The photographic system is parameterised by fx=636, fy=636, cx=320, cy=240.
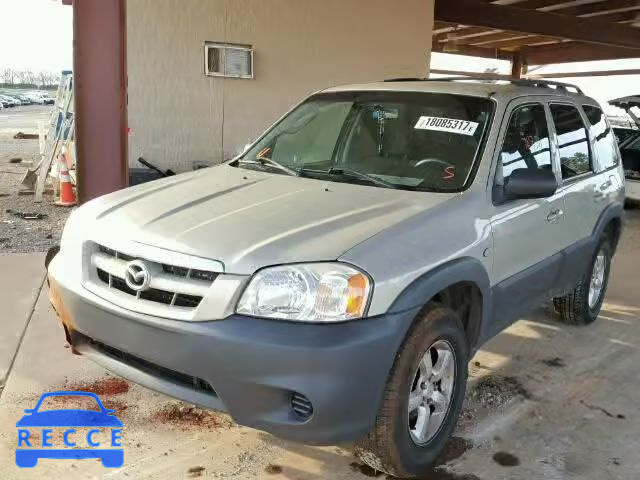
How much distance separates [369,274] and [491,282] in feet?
3.59

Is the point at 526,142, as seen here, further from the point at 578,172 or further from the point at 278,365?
the point at 278,365

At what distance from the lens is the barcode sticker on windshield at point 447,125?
142 inches

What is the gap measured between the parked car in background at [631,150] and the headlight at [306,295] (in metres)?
8.82

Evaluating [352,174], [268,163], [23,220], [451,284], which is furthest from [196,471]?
[23,220]

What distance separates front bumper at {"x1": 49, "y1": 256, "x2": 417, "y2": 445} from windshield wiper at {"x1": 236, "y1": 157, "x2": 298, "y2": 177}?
4.75ft

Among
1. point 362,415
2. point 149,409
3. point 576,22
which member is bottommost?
point 149,409

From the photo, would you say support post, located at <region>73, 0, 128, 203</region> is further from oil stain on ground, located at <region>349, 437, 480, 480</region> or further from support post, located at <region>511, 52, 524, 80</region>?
support post, located at <region>511, 52, 524, 80</region>

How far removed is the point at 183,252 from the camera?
2.60 m

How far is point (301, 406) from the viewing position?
8.18 ft

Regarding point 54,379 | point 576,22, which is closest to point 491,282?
point 54,379

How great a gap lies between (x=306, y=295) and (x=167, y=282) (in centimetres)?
59

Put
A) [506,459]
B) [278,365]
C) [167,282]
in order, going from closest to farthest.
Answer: [278,365] → [167,282] → [506,459]

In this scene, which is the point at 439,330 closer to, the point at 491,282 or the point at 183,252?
the point at 491,282

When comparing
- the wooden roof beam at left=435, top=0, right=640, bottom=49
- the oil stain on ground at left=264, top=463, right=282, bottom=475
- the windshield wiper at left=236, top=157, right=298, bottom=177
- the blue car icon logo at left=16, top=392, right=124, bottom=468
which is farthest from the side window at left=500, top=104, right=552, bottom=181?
the wooden roof beam at left=435, top=0, right=640, bottom=49
